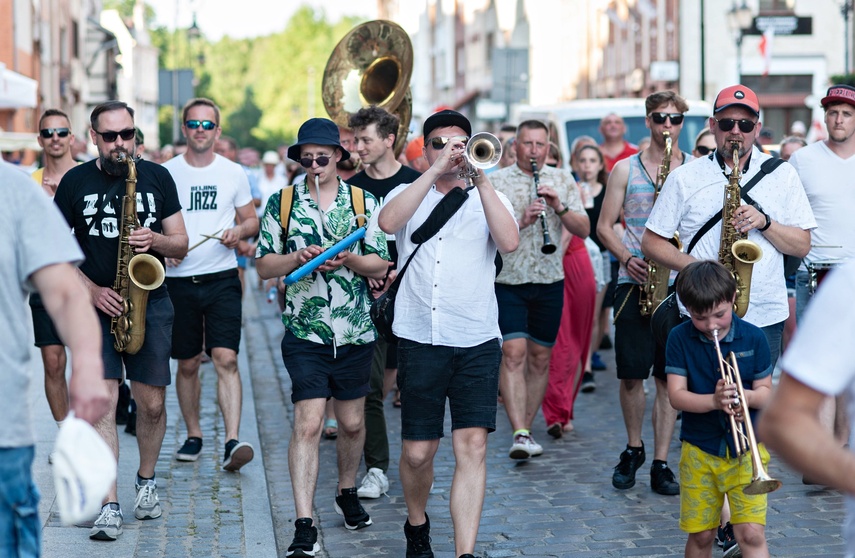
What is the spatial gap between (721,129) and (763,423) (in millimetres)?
3761

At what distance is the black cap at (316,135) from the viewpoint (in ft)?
21.0

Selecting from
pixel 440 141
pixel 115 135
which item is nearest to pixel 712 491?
pixel 440 141

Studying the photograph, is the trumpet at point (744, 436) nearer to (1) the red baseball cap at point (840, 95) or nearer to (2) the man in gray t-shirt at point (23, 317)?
(2) the man in gray t-shirt at point (23, 317)

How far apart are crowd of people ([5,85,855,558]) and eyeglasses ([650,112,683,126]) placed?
0.04m

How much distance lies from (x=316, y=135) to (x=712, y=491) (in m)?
2.61

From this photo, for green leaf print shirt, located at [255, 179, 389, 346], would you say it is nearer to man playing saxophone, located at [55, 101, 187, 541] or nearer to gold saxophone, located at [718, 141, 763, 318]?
man playing saxophone, located at [55, 101, 187, 541]

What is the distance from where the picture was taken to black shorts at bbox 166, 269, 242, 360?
7.84 metres

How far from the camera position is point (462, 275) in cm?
575

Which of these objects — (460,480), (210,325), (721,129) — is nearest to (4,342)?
(460,480)

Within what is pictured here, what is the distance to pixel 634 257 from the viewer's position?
24.0 ft

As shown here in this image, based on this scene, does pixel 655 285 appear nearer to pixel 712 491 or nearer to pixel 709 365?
pixel 709 365

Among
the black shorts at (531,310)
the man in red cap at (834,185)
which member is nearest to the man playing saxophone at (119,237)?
the black shorts at (531,310)

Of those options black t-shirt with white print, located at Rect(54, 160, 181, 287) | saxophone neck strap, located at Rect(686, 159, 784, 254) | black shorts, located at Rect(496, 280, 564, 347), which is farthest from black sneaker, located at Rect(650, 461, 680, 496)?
black t-shirt with white print, located at Rect(54, 160, 181, 287)

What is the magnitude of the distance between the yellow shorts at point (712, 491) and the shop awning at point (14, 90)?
1699 cm
